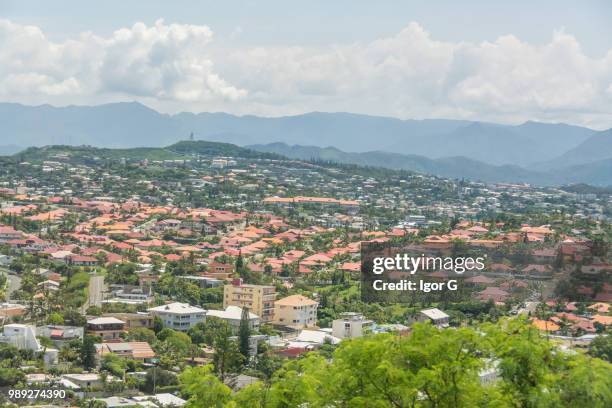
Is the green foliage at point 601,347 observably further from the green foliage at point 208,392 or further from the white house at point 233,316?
the green foliage at point 208,392

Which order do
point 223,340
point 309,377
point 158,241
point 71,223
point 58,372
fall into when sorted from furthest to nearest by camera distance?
1. point 71,223
2. point 158,241
3. point 223,340
4. point 58,372
5. point 309,377

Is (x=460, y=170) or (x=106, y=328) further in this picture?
(x=460, y=170)

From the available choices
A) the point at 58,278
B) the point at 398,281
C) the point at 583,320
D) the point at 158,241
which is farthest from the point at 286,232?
the point at 398,281

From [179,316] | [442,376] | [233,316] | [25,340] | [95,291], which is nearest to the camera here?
[442,376]

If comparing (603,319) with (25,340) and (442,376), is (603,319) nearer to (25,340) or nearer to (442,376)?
(25,340)

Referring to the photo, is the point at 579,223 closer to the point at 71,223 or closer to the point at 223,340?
the point at 71,223

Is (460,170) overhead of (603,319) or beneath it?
beneath

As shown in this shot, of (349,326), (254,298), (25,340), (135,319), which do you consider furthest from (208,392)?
(254,298)
